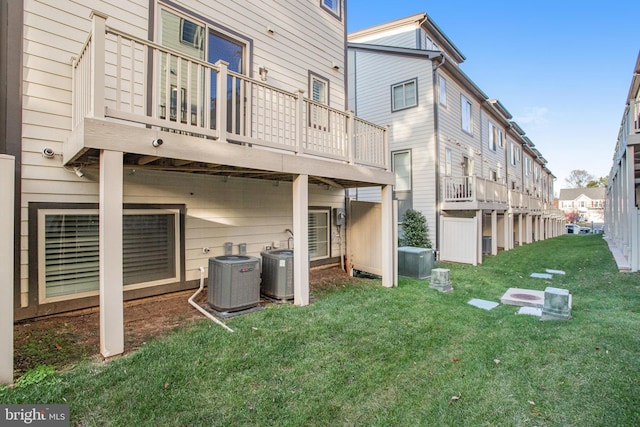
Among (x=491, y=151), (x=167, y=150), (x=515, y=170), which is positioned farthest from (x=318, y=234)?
(x=515, y=170)

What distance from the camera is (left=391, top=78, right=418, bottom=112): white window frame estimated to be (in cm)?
1264

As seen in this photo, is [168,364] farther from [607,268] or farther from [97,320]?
[607,268]

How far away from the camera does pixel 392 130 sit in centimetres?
1345

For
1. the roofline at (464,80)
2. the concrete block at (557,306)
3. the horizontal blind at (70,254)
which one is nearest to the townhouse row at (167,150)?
the horizontal blind at (70,254)

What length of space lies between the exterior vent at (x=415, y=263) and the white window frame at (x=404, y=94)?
6.67m

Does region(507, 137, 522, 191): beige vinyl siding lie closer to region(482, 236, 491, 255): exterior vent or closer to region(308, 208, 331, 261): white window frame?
region(482, 236, 491, 255): exterior vent

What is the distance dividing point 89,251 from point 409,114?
11566 mm

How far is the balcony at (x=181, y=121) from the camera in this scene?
3508 millimetres

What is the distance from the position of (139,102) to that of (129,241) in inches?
90.1

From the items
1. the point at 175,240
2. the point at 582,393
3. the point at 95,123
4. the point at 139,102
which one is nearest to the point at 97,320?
the point at 175,240

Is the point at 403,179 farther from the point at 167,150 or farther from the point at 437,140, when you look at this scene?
the point at 167,150

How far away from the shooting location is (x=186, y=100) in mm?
4695

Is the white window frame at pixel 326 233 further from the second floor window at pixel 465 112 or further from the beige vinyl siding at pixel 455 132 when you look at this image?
the second floor window at pixel 465 112

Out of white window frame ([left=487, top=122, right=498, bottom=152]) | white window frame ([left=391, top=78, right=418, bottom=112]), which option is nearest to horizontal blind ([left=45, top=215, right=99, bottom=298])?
white window frame ([left=391, top=78, right=418, bottom=112])
